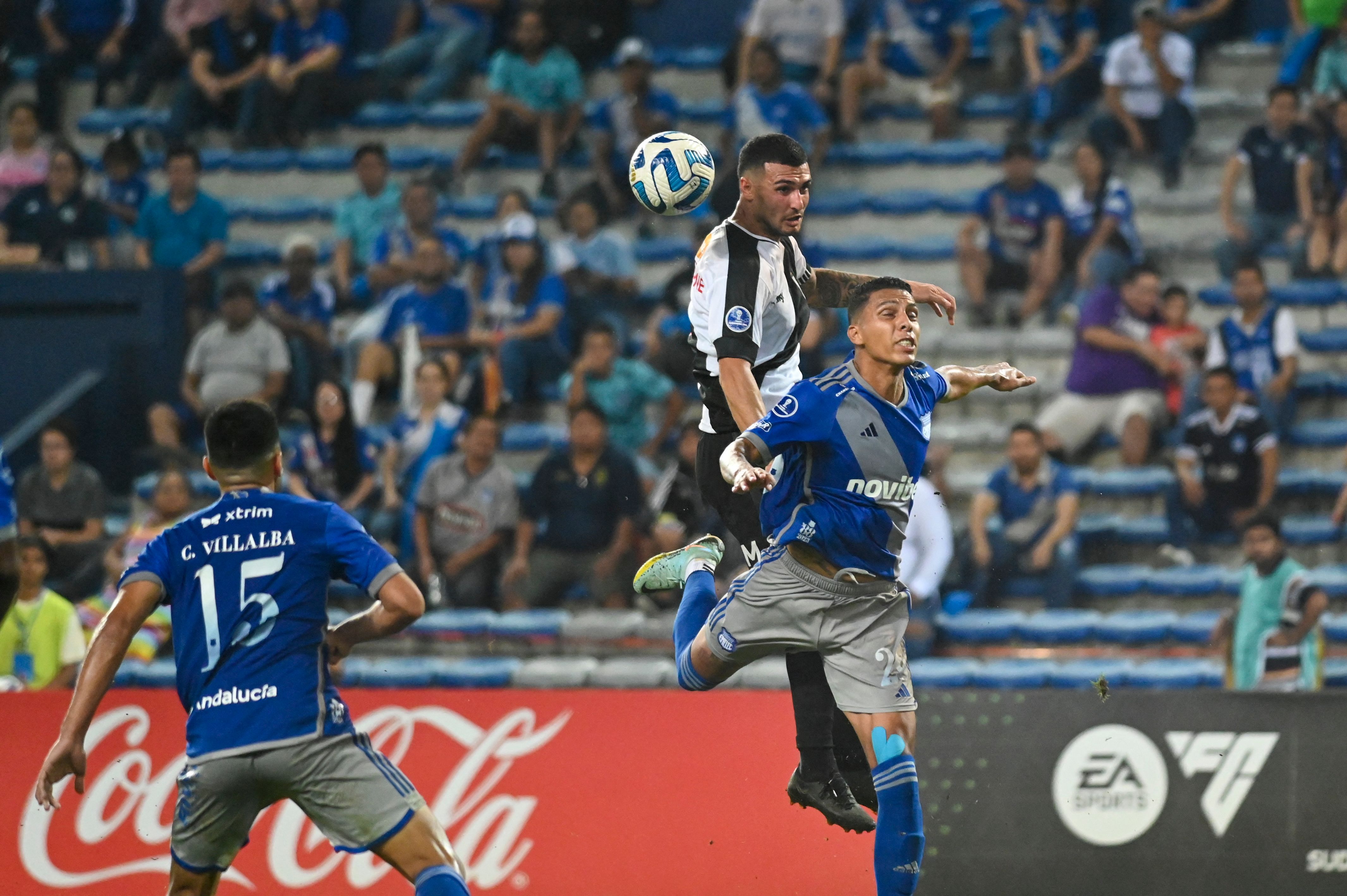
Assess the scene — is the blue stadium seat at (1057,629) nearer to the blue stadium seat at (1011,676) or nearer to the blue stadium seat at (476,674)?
the blue stadium seat at (1011,676)

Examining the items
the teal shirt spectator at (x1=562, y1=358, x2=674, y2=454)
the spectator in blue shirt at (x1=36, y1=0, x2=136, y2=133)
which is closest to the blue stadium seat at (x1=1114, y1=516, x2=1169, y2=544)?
the teal shirt spectator at (x1=562, y1=358, x2=674, y2=454)

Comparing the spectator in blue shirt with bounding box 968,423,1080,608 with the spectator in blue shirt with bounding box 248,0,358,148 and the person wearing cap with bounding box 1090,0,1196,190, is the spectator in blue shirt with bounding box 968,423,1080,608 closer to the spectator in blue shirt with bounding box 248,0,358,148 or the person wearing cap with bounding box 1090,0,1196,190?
the person wearing cap with bounding box 1090,0,1196,190

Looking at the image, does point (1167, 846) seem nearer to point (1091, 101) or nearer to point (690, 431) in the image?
point (690, 431)

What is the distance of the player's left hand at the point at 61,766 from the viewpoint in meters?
5.27

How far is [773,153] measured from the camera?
6.56 meters

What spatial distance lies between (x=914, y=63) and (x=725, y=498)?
828cm

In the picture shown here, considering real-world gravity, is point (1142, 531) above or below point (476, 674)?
above

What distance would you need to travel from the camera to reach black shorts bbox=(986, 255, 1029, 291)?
12539mm

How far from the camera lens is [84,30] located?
16.2 metres

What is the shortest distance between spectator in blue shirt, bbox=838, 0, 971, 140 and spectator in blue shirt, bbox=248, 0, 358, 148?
458cm

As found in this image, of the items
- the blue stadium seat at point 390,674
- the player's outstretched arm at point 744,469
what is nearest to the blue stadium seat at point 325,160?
the blue stadium seat at point 390,674

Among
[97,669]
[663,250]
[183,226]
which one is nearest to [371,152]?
[183,226]

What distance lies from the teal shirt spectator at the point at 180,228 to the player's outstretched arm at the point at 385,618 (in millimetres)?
9021

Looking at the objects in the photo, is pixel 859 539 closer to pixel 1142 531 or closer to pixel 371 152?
pixel 1142 531
